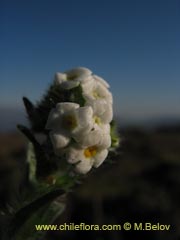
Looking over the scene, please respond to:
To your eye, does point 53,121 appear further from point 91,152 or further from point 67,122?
point 91,152

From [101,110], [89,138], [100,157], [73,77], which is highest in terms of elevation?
[73,77]

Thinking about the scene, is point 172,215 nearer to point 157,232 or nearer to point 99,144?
point 157,232

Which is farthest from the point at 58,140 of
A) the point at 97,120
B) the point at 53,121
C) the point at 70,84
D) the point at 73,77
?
the point at 73,77

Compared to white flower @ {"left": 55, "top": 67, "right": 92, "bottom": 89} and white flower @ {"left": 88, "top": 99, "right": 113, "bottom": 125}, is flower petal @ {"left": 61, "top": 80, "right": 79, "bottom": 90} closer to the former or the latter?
white flower @ {"left": 55, "top": 67, "right": 92, "bottom": 89}

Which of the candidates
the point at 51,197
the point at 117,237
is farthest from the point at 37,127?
the point at 117,237

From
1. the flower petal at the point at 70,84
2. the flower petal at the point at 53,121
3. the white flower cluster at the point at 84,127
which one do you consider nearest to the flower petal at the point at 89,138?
the white flower cluster at the point at 84,127

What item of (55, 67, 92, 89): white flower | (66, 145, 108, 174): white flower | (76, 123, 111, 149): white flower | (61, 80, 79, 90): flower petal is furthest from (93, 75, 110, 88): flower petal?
(66, 145, 108, 174): white flower

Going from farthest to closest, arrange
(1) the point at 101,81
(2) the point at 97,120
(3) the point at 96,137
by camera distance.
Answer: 1. (1) the point at 101,81
2. (2) the point at 97,120
3. (3) the point at 96,137

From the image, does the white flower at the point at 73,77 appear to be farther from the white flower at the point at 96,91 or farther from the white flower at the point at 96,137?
the white flower at the point at 96,137
